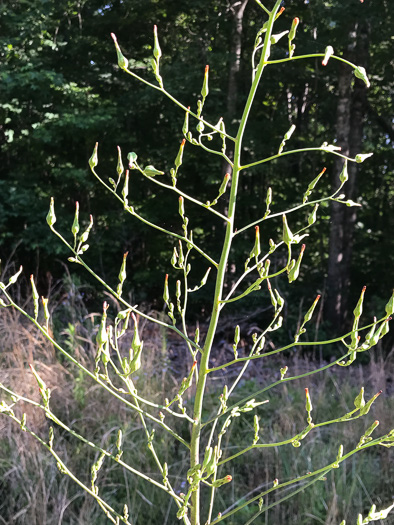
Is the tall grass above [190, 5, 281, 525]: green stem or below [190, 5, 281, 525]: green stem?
below

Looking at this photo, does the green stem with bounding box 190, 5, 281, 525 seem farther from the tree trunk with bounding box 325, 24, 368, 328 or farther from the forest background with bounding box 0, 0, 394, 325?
the forest background with bounding box 0, 0, 394, 325

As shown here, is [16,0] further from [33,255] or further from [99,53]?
[33,255]

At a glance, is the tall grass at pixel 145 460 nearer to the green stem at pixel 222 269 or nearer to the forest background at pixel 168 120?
the green stem at pixel 222 269

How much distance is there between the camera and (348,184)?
813 centimetres

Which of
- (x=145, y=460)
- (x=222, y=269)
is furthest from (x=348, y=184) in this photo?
(x=222, y=269)

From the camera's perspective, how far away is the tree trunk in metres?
7.25

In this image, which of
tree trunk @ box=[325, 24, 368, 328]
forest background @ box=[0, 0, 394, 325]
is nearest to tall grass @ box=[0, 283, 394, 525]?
tree trunk @ box=[325, 24, 368, 328]

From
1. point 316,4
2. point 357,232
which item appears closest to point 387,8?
point 316,4

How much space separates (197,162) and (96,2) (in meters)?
2.88

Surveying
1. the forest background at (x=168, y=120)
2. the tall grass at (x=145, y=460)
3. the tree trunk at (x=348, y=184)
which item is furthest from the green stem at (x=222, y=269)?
the forest background at (x=168, y=120)

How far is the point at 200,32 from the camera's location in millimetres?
8531

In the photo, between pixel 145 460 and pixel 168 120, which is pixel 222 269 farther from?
pixel 168 120

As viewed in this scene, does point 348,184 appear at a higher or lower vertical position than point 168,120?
lower

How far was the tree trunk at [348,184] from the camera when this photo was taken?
23.8 feet
